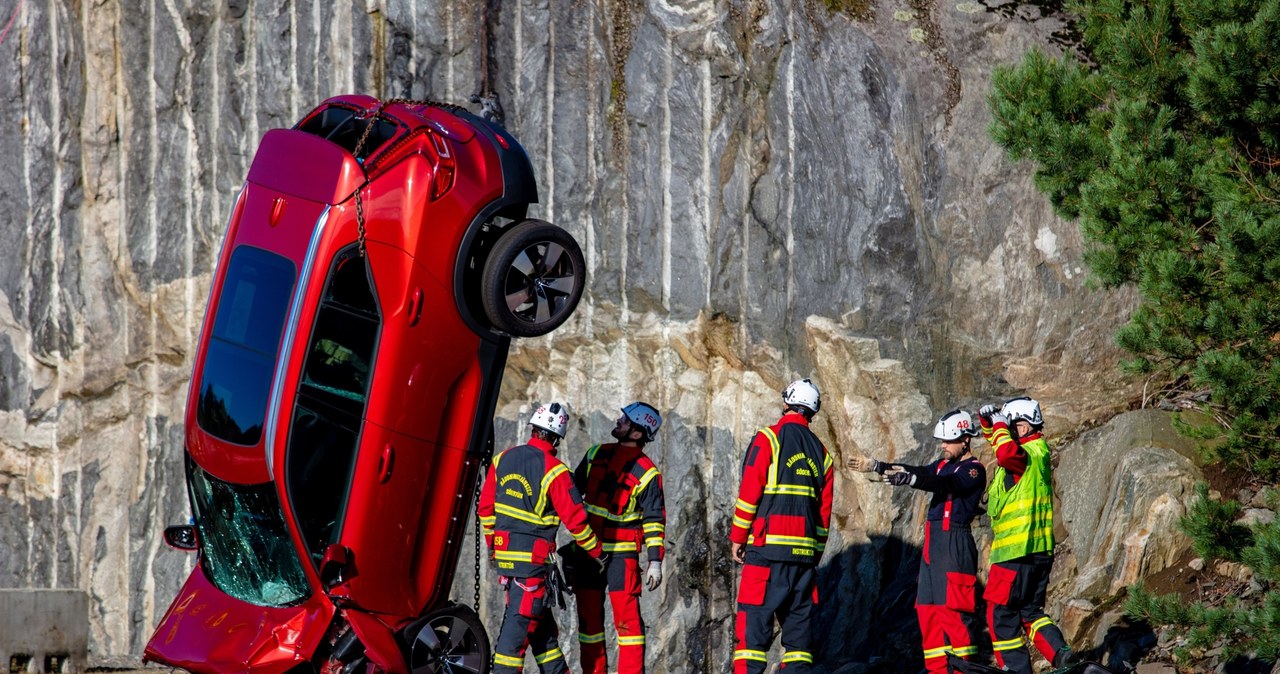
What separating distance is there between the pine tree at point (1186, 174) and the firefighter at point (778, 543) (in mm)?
2204

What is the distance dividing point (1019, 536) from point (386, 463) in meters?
4.16

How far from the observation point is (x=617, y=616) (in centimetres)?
925

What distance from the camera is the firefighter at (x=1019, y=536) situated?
9.02 meters

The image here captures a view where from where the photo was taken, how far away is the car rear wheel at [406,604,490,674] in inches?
320

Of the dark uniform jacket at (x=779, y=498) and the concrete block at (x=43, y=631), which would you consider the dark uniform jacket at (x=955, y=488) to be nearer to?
the dark uniform jacket at (x=779, y=498)

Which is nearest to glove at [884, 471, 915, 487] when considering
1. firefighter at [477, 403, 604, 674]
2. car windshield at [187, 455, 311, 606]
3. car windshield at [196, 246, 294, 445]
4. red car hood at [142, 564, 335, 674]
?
firefighter at [477, 403, 604, 674]

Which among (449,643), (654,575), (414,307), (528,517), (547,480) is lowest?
(449,643)

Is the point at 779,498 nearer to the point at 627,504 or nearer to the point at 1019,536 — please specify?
the point at 627,504

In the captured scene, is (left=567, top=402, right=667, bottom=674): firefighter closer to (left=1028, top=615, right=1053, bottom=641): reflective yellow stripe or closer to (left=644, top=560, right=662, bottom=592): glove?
(left=644, top=560, right=662, bottom=592): glove

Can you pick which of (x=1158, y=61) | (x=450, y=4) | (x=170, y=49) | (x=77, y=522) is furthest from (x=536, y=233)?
(x=77, y=522)

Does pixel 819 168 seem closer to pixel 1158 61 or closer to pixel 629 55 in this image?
pixel 629 55

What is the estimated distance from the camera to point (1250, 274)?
25.3ft

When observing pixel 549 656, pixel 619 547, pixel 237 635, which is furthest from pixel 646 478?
pixel 237 635

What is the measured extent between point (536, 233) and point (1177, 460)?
17.4 feet
